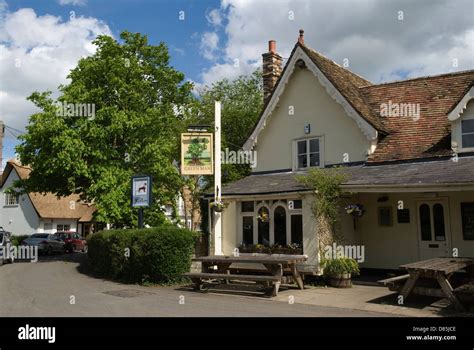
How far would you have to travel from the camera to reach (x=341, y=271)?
44.1 ft

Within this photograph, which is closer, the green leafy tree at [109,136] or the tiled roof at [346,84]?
the tiled roof at [346,84]

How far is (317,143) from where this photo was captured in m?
17.9

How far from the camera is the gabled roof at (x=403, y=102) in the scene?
1574cm

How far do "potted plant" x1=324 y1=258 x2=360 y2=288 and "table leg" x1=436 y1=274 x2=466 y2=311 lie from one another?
3733mm

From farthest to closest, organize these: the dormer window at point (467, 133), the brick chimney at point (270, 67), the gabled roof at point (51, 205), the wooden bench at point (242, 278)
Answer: the gabled roof at point (51, 205)
the brick chimney at point (270, 67)
the dormer window at point (467, 133)
the wooden bench at point (242, 278)

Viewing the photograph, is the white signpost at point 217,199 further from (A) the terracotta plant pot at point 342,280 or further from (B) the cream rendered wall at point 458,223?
(B) the cream rendered wall at point 458,223

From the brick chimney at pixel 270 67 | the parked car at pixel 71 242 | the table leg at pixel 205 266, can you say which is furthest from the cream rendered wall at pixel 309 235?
the parked car at pixel 71 242

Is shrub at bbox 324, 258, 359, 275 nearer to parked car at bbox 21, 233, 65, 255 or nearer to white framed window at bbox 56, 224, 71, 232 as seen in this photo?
parked car at bbox 21, 233, 65, 255

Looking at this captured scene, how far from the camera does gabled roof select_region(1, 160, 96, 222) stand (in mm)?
40478

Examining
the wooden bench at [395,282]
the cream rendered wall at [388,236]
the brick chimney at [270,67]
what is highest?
the brick chimney at [270,67]

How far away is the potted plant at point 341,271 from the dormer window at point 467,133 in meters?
5.18

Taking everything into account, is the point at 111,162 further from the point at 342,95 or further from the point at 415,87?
the point at 415,87

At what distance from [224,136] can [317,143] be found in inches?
560

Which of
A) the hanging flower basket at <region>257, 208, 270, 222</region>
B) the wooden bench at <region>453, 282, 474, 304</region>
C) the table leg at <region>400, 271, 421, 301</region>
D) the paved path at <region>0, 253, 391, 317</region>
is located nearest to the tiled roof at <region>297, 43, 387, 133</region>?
the hanging flower basket at <region>257, 208, 270, 222</region>
